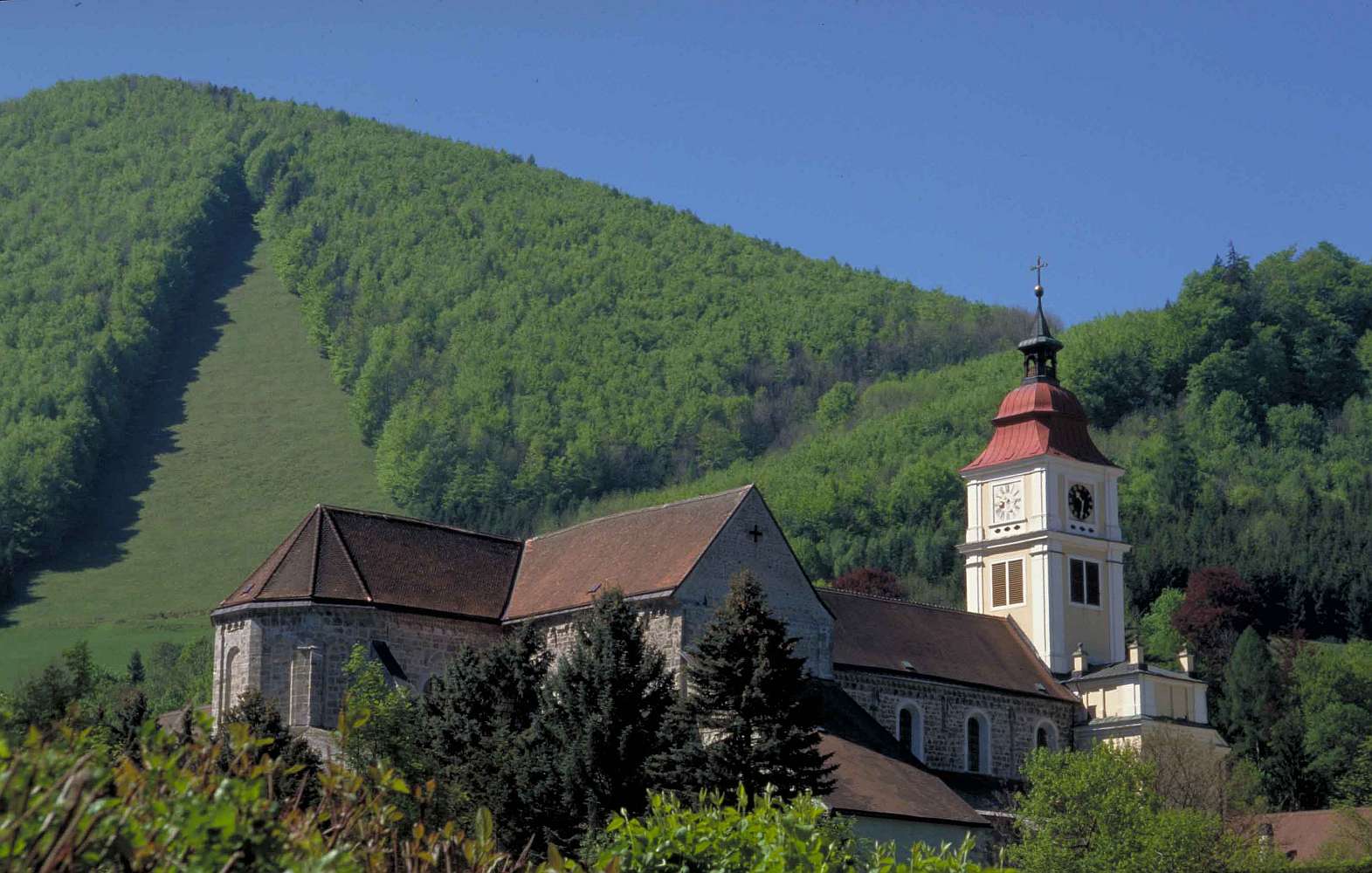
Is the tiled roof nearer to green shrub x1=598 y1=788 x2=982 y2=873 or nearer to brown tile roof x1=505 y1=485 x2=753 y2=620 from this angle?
brown tile roof x1=505 y1=485 x2=753 y2=620

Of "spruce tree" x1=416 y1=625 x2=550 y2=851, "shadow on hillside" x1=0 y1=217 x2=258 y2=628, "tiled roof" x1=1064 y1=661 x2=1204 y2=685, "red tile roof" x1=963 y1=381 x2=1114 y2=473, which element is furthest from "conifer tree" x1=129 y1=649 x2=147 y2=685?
"spruce tree" x1=416 y1=625 x2=550 y2=851

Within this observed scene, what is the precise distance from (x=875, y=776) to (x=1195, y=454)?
8592 centimetres

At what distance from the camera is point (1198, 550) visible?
115062 millimetres

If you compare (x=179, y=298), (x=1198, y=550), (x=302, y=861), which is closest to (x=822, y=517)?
(x=1198, y=550)

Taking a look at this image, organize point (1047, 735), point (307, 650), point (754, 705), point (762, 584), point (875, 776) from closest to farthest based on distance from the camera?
1. point (754, 705)
2. point (307, 650)
3. point (875, 776)
4. point (762, 584)
5. point (1047, 735)

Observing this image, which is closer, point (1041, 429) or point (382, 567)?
point (382, 567)

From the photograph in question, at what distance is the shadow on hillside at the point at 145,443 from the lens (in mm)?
126562

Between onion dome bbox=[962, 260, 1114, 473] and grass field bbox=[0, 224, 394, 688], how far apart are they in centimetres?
5323

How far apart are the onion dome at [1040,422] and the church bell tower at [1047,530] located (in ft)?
0.11

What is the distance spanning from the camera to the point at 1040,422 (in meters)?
70.9

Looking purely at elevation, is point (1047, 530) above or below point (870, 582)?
below

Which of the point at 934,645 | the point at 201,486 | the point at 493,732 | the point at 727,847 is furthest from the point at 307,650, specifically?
the point at 201,486

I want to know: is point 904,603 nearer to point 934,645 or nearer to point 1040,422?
point 934,645

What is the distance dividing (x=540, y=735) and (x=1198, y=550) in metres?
80.6
